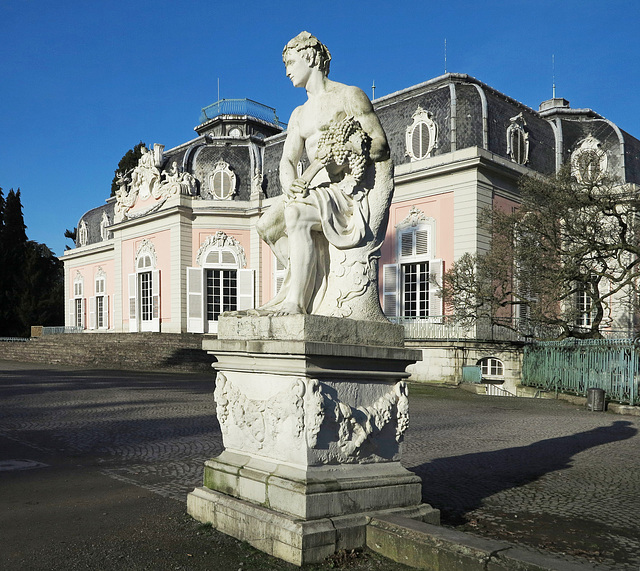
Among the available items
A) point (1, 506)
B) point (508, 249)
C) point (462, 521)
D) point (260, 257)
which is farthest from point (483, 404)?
point (260, 257)

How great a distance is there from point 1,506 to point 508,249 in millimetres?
16278

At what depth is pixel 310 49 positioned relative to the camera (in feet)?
14.7

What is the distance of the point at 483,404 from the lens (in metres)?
13.6

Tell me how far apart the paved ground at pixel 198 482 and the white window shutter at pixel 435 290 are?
32.2 feet

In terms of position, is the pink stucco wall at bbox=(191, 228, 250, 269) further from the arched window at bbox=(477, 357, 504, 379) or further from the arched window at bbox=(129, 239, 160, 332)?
the arched window at bbox=(477, 357, 504, 379)

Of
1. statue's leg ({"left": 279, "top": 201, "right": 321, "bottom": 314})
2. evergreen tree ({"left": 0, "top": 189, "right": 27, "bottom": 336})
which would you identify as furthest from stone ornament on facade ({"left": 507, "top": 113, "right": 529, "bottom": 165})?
evergreen tree ({"left": 0, "top": 189, "right": 27, "bottom": 336})

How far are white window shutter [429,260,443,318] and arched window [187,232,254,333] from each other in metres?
8.84

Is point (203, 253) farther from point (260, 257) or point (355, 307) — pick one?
point (355, 307)

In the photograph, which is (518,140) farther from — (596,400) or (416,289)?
(596,400)

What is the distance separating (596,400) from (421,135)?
39.6 ft

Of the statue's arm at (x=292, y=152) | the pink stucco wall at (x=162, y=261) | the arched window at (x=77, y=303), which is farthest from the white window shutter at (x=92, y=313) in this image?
the statue's arm at (x=292, y=152)

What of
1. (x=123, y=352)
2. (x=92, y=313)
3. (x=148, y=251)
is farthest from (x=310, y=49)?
(x=92, y=313)

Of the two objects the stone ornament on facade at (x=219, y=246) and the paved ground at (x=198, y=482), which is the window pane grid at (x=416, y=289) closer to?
the stone ornament on facade at (x=219, y=246)

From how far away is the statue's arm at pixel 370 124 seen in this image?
4266 mm
